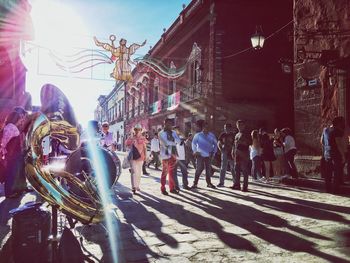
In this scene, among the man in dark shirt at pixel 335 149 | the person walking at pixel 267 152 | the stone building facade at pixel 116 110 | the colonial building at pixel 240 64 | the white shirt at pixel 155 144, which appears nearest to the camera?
the man in dark shirt at pixel 335 149

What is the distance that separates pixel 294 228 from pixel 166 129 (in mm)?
4324

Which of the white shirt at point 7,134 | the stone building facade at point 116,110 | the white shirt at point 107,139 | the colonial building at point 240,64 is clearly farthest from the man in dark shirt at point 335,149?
the stone building facade at point 116,110

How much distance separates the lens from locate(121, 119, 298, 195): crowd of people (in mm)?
8180

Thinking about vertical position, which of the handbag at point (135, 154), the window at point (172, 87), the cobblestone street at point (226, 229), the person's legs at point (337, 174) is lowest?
the cobblestone street at point (226, 229)

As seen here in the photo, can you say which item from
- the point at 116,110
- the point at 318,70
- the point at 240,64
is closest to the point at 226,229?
the point at 318,70

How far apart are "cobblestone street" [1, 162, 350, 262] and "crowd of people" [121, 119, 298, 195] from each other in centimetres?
94

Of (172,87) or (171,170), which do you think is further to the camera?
(172,87)

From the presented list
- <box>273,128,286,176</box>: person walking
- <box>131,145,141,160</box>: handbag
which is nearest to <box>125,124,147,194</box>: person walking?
<box>131,145,141,160</box>: handbag

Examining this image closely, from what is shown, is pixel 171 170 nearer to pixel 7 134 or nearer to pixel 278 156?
pixel 7 134

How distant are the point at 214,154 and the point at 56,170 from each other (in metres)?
6.48

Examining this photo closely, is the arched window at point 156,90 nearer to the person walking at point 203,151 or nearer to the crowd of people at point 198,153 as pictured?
the crowd of people at point 198,153

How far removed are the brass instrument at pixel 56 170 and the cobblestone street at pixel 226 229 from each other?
66 centimetres

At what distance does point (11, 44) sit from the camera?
48.1 ft

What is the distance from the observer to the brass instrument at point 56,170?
283cm
